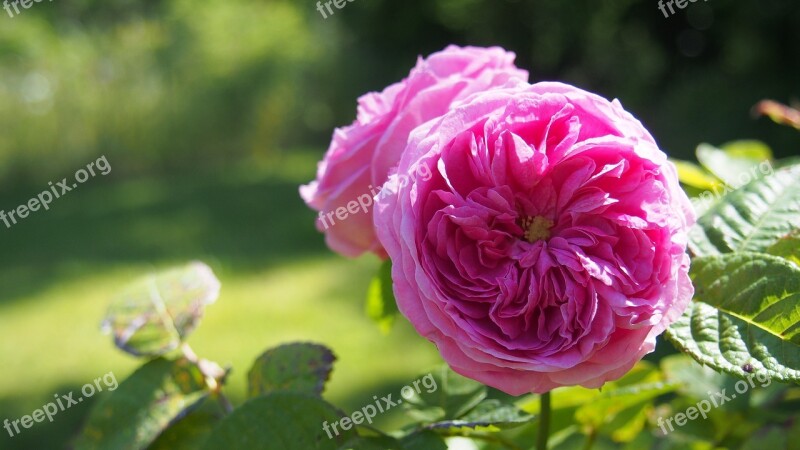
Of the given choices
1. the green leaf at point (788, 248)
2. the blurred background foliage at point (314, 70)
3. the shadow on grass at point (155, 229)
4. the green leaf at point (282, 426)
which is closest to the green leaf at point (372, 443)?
the green leaf at point (282, 426)

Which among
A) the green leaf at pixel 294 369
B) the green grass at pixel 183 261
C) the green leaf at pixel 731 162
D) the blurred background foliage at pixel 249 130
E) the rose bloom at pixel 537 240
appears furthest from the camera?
the blurred background foliage at pixel 249 130

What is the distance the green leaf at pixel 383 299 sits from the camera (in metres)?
0.55

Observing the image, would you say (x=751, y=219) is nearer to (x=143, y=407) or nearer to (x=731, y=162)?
(x=731, y=162)

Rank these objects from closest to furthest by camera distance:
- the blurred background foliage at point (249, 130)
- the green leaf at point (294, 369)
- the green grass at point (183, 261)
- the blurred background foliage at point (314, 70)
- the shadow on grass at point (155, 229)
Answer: the green leaf at point (294, 369), the green grass at point (183, 261), the blurred background foliage at point (249, 130), the shadow on grass at point (155, 229), the blurred background foliage at point (314, 70)

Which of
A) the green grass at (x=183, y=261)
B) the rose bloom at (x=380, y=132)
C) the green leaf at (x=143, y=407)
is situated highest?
the rose bloom at (x=380, y=132)

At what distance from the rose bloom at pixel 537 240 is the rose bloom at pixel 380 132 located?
52 mm

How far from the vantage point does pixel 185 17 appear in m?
5.23

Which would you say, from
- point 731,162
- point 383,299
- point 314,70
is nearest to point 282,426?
point 383,299

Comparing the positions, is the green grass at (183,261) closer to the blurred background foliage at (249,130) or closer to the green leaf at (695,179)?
the blurred background foliage at (249,130)

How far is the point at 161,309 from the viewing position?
59cm

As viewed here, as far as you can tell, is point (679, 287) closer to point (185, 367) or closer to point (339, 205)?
point (339, 205)

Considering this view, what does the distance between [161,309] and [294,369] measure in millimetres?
134

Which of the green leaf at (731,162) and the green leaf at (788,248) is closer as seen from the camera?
the green leaf at (788,248)

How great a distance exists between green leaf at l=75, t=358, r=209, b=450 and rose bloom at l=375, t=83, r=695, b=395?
223 millimetres
